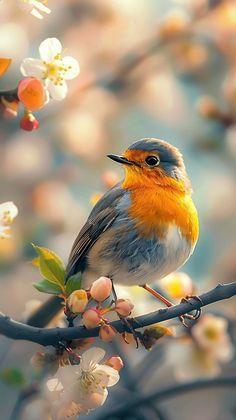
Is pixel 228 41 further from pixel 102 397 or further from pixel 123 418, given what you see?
pixel 102 397

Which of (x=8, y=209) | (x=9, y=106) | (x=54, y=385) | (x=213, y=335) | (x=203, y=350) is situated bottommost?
(x=203, y=350)

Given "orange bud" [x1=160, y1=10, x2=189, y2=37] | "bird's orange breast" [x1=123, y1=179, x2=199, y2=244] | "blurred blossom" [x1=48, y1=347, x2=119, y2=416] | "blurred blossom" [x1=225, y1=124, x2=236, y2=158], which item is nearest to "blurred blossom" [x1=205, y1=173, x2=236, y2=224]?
"blurred blossom" [x1=225, y1=124, x2=236, y2=158]

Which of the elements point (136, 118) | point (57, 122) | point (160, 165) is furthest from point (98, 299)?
point (136, 118)

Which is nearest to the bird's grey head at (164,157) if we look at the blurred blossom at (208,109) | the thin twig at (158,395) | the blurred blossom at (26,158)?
the blurred blossom at (208,109)

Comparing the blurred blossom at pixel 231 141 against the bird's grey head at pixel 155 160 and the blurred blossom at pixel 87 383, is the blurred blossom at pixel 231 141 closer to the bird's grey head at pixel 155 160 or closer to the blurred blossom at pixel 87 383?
the bird's grey head at pixel 155 160

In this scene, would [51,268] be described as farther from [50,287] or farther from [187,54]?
[187,54]

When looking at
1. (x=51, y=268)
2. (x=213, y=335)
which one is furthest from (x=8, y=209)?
(x=213, y=335)

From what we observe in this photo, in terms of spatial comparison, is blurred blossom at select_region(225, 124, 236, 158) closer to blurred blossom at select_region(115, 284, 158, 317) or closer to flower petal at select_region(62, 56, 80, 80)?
blurred blossom at select_region(115, 284, 158, 317)
